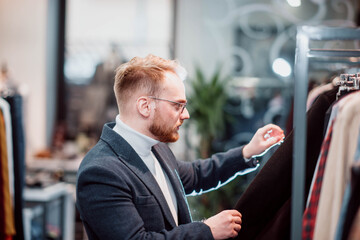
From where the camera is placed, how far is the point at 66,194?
153 inches

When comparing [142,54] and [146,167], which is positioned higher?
[142,54]

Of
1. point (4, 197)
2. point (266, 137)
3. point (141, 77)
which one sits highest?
point (141, 77)

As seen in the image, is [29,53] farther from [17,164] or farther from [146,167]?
[146,167]

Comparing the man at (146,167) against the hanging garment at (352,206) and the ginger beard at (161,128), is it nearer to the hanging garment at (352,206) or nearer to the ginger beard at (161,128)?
the ginger beard at (161,128)

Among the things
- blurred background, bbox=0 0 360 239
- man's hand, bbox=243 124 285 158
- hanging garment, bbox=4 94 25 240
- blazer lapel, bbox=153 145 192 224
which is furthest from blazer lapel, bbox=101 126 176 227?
blurred background, bbox=0 0 360 239

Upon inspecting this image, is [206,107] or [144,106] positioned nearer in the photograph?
[144,106]

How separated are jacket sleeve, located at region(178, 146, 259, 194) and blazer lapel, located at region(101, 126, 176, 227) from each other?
349mm

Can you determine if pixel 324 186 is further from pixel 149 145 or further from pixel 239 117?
pixel 239 117

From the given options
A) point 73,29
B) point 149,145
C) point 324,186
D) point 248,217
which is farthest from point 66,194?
point 324,186

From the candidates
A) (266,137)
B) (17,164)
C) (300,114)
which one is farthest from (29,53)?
(300,114)

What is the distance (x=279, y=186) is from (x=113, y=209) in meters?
0.54

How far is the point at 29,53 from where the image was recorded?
462cm

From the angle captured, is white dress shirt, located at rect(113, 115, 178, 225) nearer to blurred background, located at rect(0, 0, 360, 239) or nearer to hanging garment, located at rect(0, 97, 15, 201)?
hanging garment, located at rect(0, 97, 15, 201)

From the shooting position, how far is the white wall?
14.5 feet
